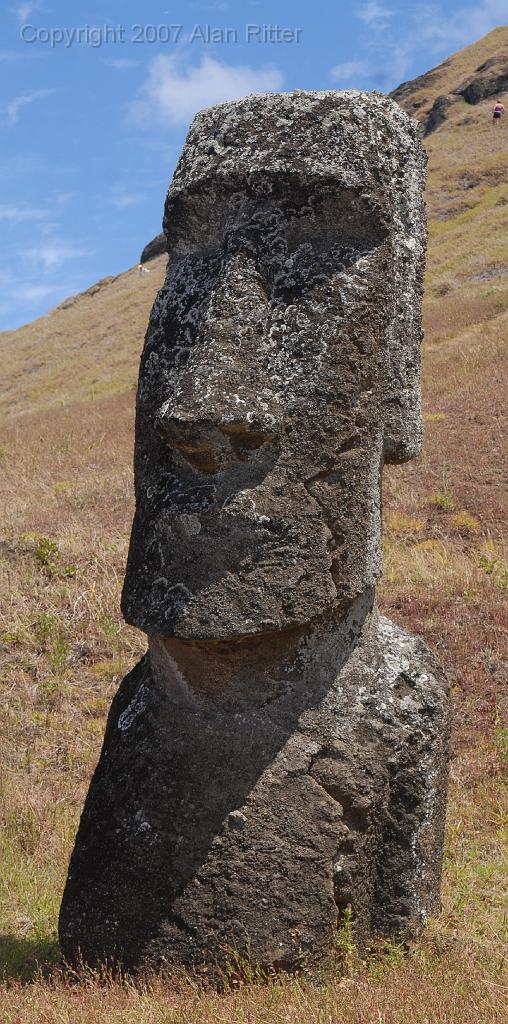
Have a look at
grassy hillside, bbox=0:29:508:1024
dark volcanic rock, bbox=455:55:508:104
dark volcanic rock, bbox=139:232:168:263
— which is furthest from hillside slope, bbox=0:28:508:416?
grassy hillside, bbox=0:29:508:1024

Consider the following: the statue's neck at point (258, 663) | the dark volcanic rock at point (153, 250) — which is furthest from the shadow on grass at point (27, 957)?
the dark volcanic rock at point (153, 250)

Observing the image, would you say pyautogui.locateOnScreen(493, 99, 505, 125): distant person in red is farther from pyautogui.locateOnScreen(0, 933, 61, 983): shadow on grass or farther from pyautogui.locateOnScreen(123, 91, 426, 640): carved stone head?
pyautogui.locateOnScreen(0, 933, 61, 983): shadow on grass

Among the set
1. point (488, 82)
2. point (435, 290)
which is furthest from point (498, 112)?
point (435, 290)

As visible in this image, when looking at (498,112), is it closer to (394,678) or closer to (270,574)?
(394,678)

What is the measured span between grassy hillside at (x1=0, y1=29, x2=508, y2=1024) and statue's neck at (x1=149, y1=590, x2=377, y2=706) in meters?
1.01

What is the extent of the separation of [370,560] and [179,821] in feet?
3.89

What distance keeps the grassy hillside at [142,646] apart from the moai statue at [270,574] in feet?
0.81

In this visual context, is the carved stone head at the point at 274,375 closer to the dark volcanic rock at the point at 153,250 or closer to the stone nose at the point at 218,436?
the stone nose at the point at 218,436

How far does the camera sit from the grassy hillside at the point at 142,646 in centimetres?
371

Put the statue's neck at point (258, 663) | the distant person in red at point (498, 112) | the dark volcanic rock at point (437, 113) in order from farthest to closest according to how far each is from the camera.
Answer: the dark volcanic rock at point (437, 113) < the distant person in red at point (498, 112) < the statue's neck at point (258, 663)

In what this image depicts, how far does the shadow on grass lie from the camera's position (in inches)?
166

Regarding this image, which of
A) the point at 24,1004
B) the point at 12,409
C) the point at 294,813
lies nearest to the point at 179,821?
the point at 294,813

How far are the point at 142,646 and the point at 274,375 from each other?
520 cm

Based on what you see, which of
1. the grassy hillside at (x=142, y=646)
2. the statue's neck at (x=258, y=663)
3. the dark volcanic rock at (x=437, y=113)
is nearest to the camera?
the grassy hillside at (x=142, y=646)
